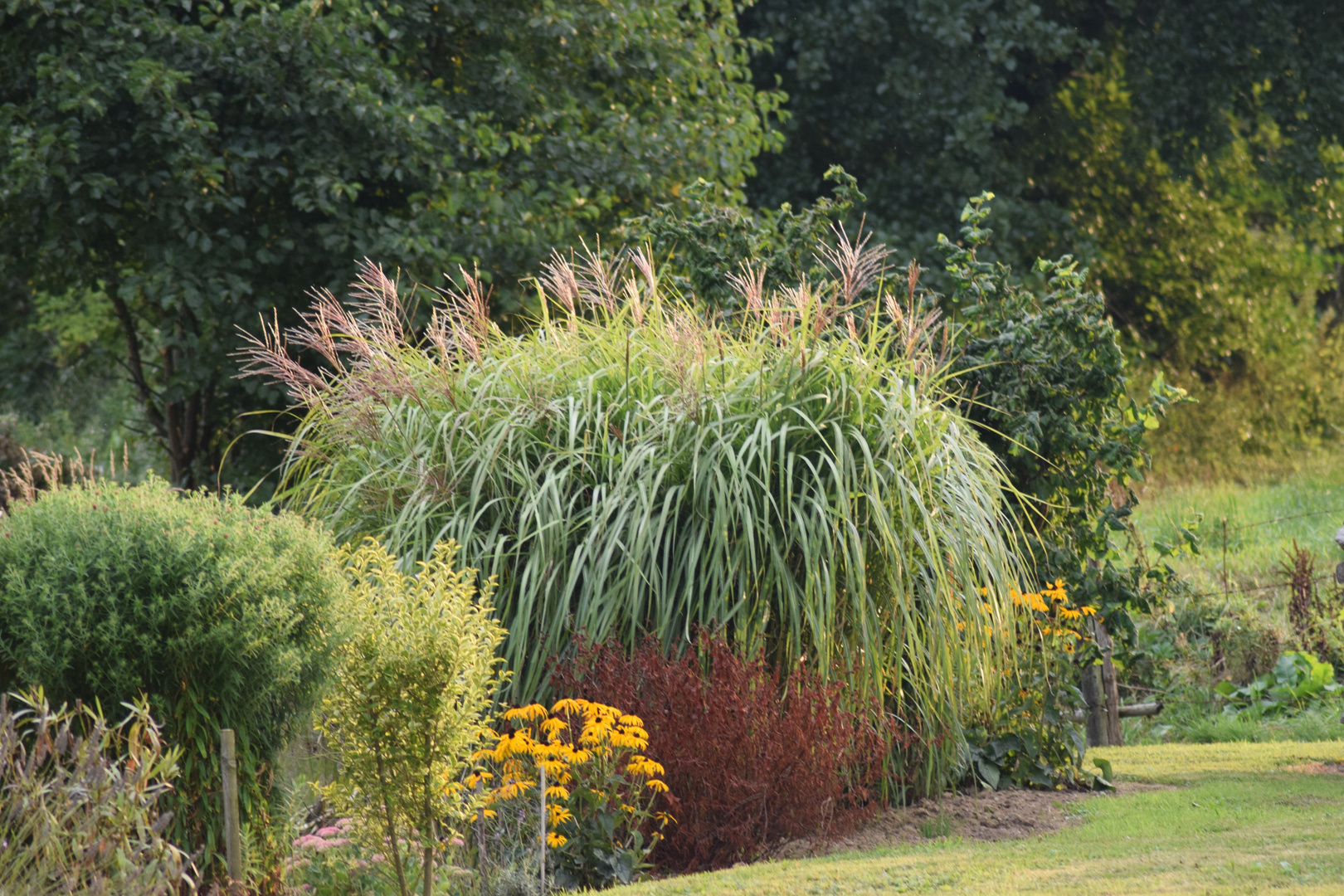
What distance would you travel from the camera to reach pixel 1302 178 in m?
14.4

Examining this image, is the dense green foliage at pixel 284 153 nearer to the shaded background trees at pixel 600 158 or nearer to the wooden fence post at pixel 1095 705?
the shaded background trees at pixel 600 158

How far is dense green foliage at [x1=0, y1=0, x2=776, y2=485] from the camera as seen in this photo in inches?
319

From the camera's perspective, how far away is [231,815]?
3365 mm

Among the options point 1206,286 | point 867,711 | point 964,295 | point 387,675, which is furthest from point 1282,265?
point 387,675

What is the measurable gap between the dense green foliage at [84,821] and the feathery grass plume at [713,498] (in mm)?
1577

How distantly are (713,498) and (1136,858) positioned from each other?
1.88 meters

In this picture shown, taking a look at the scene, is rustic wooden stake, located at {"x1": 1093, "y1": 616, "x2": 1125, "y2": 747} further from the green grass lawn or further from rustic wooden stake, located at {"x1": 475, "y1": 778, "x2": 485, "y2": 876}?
rustic wooden stake, located at {"x1": 475, "y1": 778, "x2": 485, "y2": 876}

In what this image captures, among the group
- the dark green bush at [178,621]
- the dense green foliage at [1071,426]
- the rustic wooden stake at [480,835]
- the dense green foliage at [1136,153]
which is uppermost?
the dense green foliage at [1136,153]

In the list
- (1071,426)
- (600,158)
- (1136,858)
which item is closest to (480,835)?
(1136,858)

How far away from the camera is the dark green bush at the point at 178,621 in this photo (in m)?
3.33

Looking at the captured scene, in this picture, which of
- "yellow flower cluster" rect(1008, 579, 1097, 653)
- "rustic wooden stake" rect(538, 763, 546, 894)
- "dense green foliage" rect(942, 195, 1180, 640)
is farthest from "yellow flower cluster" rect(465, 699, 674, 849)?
"dense green foliage" rect(942, 195, 1180, 640)

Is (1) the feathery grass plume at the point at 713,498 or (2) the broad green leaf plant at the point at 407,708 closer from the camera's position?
(2) the broad green leaf plant at the point at 407,708

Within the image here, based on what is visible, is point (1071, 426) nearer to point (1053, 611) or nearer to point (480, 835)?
point (1053, 611)

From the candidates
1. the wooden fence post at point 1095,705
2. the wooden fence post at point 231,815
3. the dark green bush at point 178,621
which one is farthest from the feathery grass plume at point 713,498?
the wooden fence post at point 1095,705
